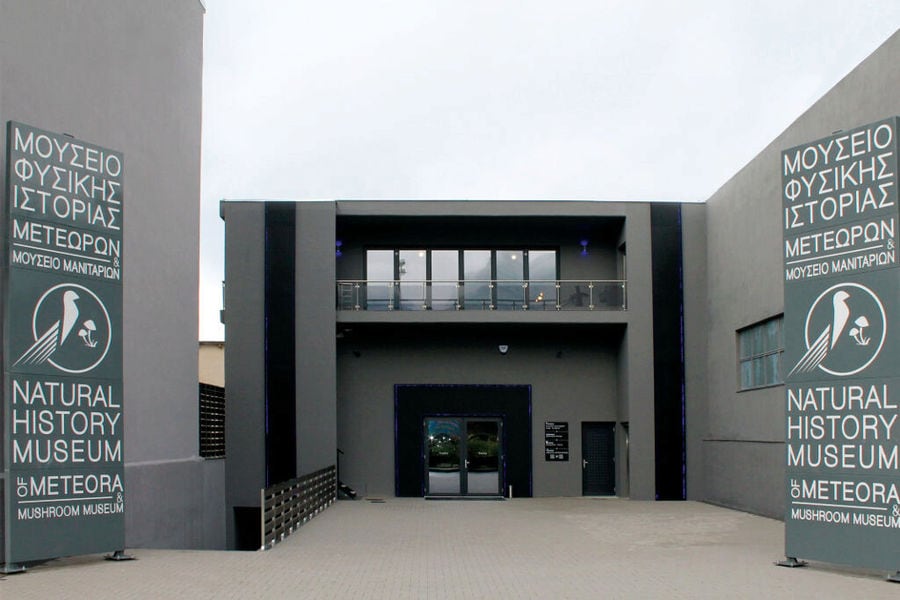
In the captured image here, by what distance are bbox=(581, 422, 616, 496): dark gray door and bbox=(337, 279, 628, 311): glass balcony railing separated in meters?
3.22

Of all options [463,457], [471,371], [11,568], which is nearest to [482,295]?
[471,371]

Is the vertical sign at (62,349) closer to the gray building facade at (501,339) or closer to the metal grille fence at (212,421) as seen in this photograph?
the metal grille fence at (212,421)

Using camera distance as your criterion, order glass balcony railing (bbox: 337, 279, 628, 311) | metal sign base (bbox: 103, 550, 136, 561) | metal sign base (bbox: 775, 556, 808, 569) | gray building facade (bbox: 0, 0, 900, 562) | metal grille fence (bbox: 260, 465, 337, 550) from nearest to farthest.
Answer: metal sign base (bbox: 775, 556, 808, 569) < metal sign base (bbox: 103, 550, 136, 561) < metal grille fence (bbox: 260, 465, 337, 550) < gray building facade (bbox: 0, 0, 900, 562) < glass balcony railing (bbox: 337, 279, 628, 311)

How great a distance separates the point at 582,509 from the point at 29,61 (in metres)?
13.4

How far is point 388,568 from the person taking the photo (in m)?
11.9

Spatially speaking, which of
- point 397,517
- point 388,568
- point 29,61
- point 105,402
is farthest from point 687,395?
point 29,61

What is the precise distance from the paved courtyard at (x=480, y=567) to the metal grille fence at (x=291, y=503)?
0.25 metres

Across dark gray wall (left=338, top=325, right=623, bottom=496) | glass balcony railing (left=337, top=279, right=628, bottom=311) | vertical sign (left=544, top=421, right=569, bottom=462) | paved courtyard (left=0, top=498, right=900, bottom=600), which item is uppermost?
glass balcony railing (left=337, top=279, right=628, bottom=311)

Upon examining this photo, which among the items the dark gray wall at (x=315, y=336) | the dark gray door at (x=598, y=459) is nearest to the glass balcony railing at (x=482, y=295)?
the dark gray wall at (x=315, y=336)

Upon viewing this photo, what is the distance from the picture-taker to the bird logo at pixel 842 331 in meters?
11.3

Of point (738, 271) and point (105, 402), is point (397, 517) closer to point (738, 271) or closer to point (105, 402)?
point (105, 402)

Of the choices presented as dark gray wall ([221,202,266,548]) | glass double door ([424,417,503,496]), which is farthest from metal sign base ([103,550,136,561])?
glass double door ([424,417,503,496])

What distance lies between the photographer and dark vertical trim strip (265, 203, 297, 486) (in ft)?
73.0

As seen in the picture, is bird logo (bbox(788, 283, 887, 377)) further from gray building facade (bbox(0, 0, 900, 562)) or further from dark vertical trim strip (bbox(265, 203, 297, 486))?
dark vertical trim strip (bbox(265, 203, 297, 486))
